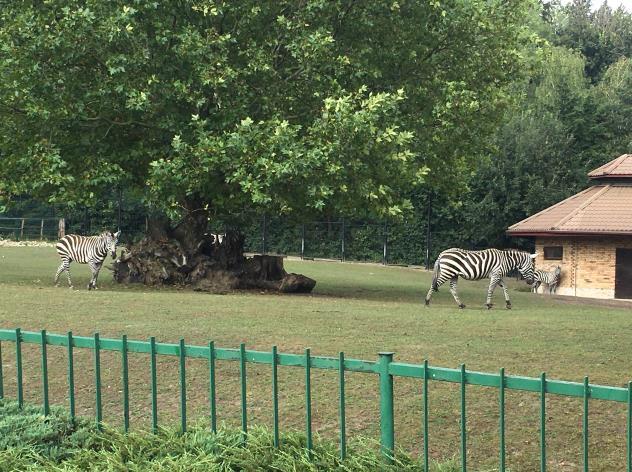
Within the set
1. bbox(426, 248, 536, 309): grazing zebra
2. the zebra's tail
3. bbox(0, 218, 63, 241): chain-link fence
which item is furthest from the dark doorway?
bbox(0, 218, 63, 241): chain-link fence

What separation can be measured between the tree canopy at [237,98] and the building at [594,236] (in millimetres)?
10499

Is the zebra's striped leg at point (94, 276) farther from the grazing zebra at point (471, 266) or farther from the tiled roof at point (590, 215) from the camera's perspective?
the tiled roof at point (590, 215)

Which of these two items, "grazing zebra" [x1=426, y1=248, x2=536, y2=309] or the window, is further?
the window

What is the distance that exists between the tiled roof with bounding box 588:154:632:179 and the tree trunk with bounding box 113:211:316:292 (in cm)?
1623

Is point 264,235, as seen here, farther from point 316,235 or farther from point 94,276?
point 94,276

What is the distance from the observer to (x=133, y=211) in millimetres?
48969

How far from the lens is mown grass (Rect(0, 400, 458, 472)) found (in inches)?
260

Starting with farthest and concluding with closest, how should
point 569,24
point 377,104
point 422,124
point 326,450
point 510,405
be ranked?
point 569,24, point 422,124, point 377,104, point 510,405, point 326,450

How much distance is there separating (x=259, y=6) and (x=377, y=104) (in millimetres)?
3939

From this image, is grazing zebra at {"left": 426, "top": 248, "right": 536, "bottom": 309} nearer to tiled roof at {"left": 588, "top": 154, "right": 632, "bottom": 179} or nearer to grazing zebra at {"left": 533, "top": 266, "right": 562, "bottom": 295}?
grazing zebra at {"left": 533, "top": 266, "right": 562, "bottom": 295}

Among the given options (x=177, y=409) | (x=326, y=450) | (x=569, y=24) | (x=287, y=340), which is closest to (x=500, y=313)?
(x=287, y=340)

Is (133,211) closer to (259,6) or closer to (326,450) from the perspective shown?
(259,6)

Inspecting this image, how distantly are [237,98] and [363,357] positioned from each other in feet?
38.2

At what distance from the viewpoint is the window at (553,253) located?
35072 mm
